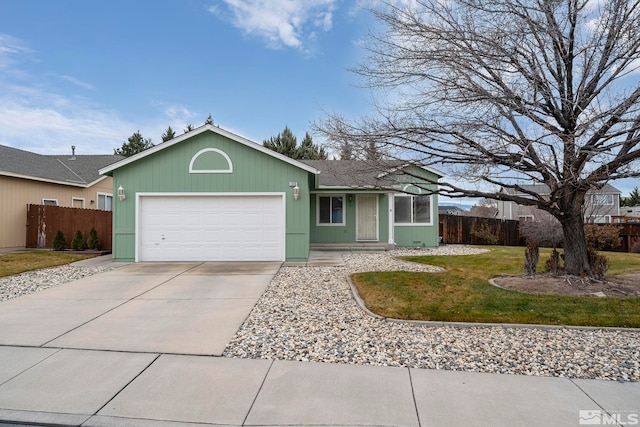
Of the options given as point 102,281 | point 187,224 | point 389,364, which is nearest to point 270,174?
point 187,224

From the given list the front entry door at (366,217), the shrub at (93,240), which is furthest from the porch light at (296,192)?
the shrub at (93,240)

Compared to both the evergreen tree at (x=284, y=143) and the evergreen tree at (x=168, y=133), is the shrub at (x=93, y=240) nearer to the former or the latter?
the evergreen tree at (x=284, y=143)

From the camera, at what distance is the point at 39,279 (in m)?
8.71

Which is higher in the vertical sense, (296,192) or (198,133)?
(198,133)

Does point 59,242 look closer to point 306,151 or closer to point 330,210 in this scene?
point 330,210

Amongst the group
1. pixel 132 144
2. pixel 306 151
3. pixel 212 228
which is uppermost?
pixel 132 144

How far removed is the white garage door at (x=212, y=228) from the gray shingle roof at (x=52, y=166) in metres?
7.67

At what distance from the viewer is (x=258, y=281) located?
27.5ft

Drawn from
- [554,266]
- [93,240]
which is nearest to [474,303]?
[554,266]

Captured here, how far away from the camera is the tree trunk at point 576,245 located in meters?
7.23

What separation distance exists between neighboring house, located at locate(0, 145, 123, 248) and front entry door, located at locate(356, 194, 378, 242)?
550 inches

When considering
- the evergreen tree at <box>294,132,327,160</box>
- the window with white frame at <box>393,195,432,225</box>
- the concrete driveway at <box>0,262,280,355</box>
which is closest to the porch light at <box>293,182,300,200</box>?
the concrete driveway at <box>0,262,280,355</box>

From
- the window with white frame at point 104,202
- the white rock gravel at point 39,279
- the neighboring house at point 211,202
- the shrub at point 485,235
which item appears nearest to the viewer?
the white rock gravel at point 39,279

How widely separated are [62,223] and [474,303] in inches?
621
